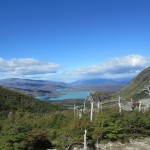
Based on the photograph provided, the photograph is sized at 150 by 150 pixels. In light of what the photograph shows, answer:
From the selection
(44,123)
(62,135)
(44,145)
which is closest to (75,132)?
(62,135)

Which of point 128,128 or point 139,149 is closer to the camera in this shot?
point 139,149

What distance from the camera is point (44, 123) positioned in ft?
174

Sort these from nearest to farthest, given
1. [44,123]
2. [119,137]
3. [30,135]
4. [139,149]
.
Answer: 1. [30,135]
2. [139,149]
3. [119,137]
4. [44,123]

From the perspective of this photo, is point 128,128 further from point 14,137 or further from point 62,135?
point 14,137

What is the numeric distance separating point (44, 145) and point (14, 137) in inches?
201

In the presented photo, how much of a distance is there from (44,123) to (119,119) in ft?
47.2

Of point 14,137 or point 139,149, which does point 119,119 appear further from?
point 14,137

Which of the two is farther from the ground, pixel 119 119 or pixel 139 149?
pixel 119 119

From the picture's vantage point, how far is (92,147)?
128 ft

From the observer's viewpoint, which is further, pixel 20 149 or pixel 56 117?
pixel 56 117

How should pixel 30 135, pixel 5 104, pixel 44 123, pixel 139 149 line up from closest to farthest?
pixel 30 135 < pixel 139 149 < pixel 44 123 < pixel 5 104

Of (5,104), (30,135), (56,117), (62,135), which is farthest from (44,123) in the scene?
(5,104)

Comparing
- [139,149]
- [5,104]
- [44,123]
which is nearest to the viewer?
[139,149]

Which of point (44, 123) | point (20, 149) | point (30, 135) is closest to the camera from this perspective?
point (20, 149)
